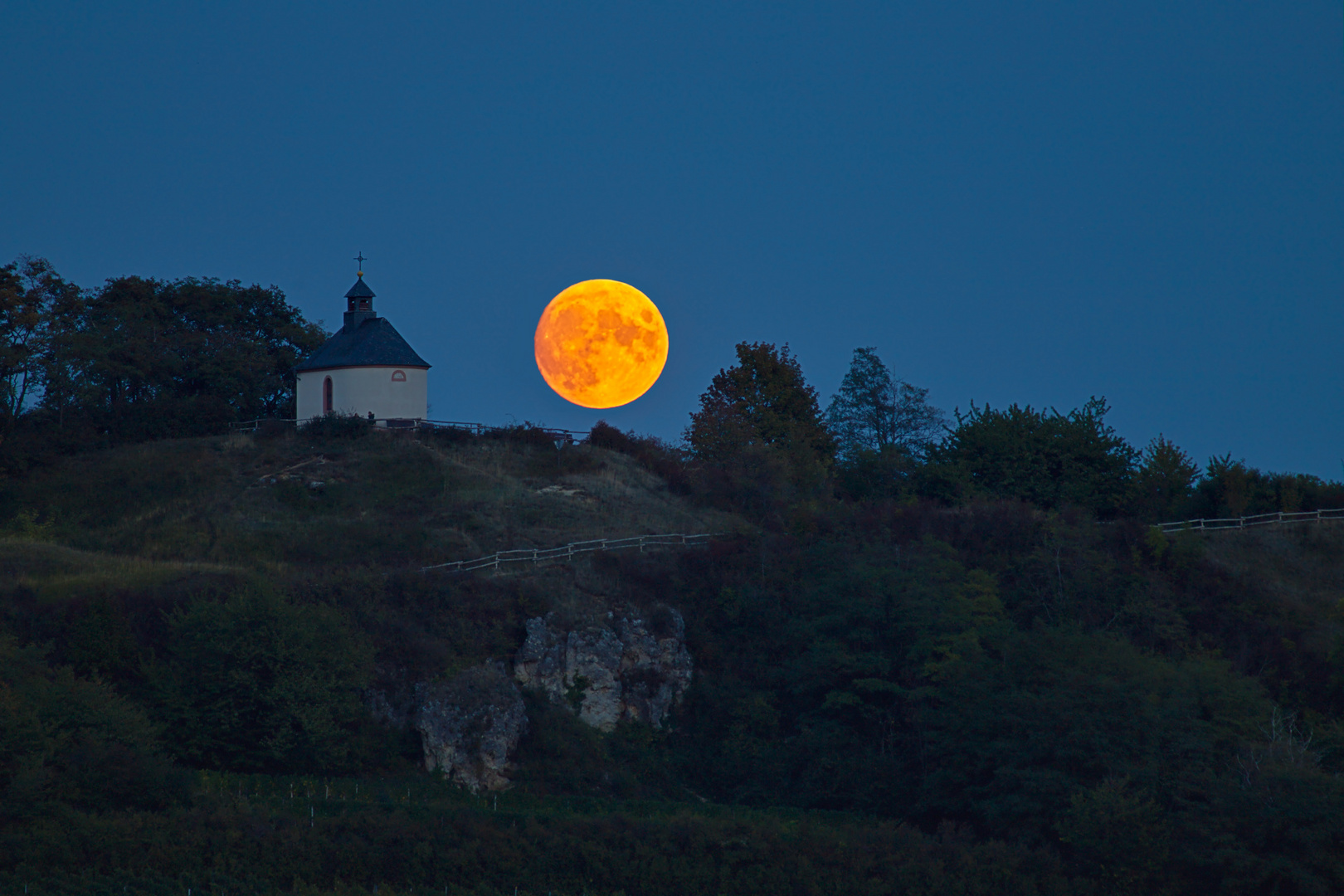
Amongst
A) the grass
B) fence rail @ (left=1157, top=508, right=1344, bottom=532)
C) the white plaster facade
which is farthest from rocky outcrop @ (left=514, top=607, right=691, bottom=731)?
fence rail @ (left=1157, top=508, right=1344, bottom=532)

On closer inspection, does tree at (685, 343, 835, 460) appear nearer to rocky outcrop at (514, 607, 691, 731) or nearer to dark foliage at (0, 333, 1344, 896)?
dark foliage at (0, 333, 1344, 896)

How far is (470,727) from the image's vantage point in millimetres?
38750

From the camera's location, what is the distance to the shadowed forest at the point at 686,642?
105ft

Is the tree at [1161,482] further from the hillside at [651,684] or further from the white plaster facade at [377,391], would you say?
the white plaster facade at [377,391]

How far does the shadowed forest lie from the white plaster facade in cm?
179

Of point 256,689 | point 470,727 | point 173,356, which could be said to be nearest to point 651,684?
point 470,727

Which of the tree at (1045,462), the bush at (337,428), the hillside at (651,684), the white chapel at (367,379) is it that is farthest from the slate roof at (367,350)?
the tree at (1045,462)

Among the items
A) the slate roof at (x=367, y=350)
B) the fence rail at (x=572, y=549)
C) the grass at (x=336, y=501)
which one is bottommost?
the fence rail at (x=572, y=549)

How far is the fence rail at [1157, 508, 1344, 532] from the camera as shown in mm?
53812

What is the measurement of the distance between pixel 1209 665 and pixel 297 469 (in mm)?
37800

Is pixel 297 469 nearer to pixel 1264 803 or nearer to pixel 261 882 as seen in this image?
pixel 261 882

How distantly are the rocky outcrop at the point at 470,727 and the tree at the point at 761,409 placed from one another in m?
29.1

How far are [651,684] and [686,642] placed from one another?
289 cm

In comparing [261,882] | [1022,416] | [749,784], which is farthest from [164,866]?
[1022,416]
